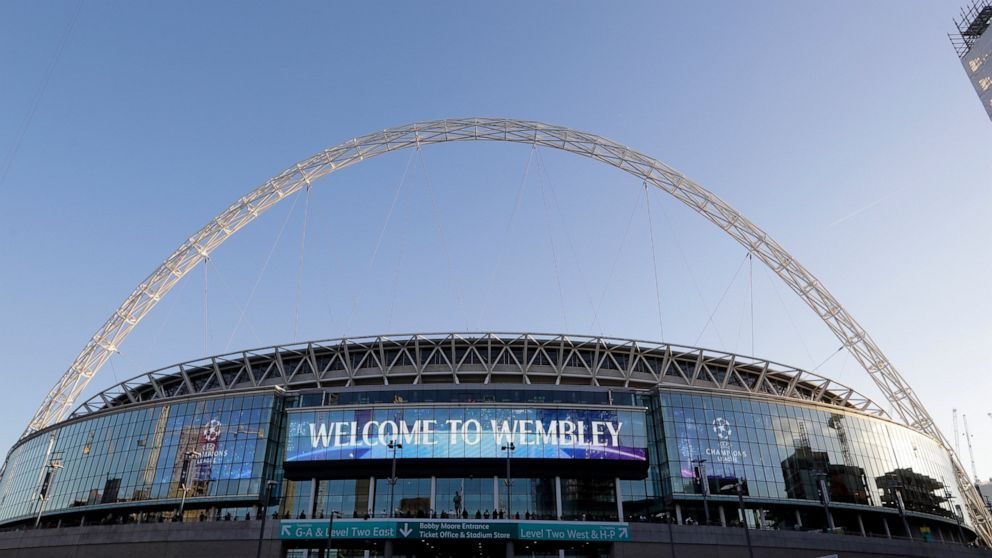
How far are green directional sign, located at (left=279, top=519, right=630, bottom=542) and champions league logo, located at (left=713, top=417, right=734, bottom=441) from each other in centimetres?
1732

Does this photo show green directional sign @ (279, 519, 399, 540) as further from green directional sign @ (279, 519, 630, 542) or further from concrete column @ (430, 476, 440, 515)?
concrete column @ (430, 476, 440, 515)

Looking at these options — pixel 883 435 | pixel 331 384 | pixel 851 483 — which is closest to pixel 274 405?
pixel 331 384

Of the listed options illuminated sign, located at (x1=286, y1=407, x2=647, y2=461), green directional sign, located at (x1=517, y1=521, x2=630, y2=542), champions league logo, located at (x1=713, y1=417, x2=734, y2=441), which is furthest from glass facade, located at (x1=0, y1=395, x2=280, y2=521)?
champions league logo, located at (x1=713, y1=417, x2=734, y2=441)

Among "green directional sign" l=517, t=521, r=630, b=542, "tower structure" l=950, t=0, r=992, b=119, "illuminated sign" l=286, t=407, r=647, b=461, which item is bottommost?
"green directional sign" l=517, t=521, r=630, b=542

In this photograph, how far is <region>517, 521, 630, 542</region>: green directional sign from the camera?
5316 centimetres

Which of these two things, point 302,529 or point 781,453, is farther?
point 781,453

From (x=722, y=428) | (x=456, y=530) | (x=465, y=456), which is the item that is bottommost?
(x=456, y=530)

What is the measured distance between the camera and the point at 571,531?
5341 centimetres

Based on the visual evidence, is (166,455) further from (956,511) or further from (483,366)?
(956,511)

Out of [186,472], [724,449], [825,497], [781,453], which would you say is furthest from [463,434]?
[781,453]

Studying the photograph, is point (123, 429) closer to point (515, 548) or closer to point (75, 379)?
point (75, 379)

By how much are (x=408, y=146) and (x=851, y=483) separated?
62912mm

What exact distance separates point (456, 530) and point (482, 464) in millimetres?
9245

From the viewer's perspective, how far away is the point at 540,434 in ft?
205
